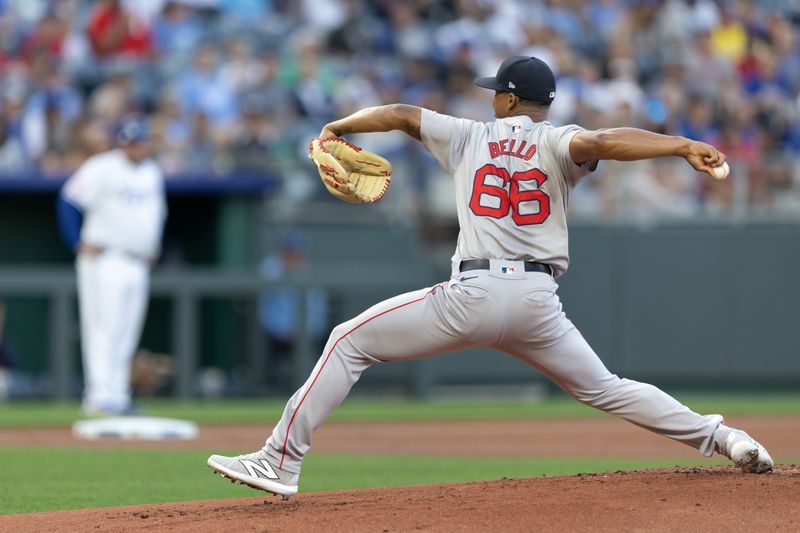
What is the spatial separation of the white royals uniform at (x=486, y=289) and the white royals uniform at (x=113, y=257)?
21.4 ft

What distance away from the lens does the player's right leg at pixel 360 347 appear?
5.37m

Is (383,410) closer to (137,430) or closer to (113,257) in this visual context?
(113,257)

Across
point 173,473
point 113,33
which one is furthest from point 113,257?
point 173,473

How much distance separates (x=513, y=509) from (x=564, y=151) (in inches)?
55.9

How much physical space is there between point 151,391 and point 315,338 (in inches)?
70.6

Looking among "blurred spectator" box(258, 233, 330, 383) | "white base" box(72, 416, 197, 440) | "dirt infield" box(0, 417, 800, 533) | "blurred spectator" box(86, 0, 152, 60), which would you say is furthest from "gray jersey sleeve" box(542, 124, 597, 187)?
"blurred spectator" box(86, 0, 152, 60)

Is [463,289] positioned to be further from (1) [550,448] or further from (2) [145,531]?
(1) [550,448]

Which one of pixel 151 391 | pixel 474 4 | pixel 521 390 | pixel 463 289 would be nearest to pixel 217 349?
pixel 151 391

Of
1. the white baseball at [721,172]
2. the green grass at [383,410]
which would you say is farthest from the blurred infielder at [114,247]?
the white baseball at [721,172]

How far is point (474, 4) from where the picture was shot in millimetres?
17625

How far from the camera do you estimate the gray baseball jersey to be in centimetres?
542

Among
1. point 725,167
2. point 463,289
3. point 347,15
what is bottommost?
point 463,289

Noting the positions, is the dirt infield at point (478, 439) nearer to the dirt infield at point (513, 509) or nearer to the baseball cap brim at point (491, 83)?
the dirt infield at point (513, 509)

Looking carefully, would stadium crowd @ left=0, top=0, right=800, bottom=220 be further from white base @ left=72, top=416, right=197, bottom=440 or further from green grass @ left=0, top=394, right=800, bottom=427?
white base @ left=72, top=416, right=197, bottom=440
